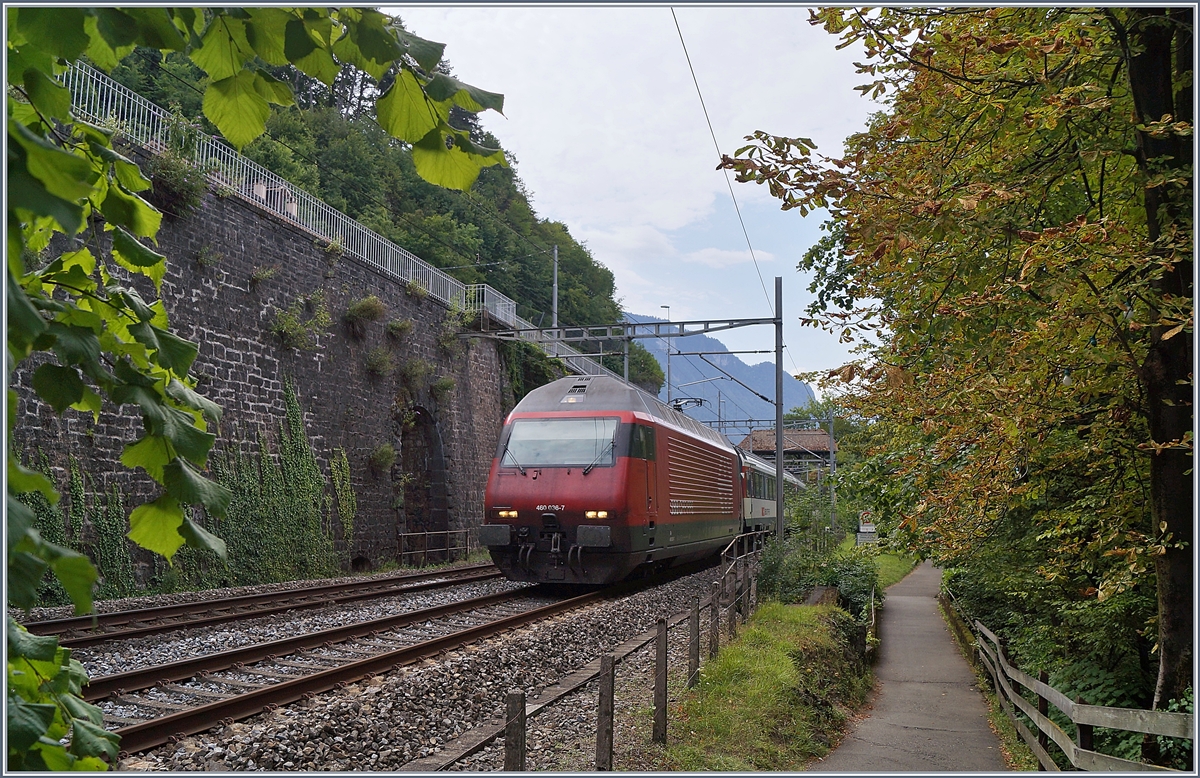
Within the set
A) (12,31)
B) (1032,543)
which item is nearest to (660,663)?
(1032,543)

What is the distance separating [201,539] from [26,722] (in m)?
0.43

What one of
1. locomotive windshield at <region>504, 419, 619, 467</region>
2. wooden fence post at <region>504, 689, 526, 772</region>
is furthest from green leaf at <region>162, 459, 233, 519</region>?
locomotive windshield at <region>504, 419, 619, 467</region>

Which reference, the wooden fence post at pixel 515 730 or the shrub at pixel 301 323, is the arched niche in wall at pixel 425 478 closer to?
the shrub at pixel 301 323

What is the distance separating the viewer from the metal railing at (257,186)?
14502 millimetres

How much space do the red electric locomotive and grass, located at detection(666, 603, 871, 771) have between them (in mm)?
2336

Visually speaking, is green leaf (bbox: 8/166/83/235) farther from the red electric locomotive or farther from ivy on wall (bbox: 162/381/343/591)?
ivy on wall (bbox: 162/381/343/591)

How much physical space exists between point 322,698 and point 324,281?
14.4 m

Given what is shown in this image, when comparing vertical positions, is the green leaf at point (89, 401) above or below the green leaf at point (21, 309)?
below

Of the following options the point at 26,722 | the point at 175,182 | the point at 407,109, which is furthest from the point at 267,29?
the point at 175,182

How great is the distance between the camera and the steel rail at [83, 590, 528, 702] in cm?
672

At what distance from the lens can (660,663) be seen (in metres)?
6.80

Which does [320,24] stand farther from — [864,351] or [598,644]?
[864,351]

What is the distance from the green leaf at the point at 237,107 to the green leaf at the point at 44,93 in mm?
347

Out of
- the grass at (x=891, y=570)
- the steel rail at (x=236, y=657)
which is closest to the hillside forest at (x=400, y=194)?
the grass at (x=891, y=570)
